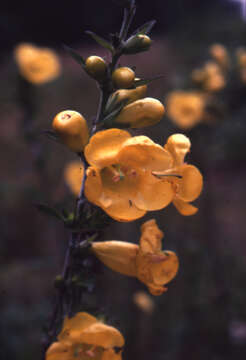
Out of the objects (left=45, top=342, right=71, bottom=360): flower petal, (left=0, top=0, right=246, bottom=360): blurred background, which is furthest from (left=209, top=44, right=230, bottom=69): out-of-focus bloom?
(left=45, top=342, right=71, bottom=360): flower petal

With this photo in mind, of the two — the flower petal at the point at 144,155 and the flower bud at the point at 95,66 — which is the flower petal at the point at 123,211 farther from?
the flower bud at the point at 95,66

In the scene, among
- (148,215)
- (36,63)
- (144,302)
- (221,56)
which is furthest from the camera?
(148,215)

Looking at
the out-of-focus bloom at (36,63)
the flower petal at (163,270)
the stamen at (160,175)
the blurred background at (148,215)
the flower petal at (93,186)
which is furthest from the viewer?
the out-of-focus bloom at (36,63)

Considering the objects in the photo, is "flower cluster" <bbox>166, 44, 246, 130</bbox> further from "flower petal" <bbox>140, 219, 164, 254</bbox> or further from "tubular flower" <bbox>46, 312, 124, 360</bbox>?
"tubular flower" <bbox>46, 312, 124, 360</bbox>

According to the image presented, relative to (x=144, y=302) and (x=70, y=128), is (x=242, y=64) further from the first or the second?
(x=70, y=128)

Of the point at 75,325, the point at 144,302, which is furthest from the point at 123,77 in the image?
the point at 144,302

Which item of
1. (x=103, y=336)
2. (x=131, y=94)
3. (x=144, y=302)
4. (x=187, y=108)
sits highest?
(x=131, y=94)

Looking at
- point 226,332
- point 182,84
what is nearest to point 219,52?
point 182,84

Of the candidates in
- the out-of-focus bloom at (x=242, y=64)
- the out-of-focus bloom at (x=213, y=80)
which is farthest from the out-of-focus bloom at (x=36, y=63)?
the out-of-focus bloom at (x=242, y=64)

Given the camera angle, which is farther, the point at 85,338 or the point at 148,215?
the point at 148,215
